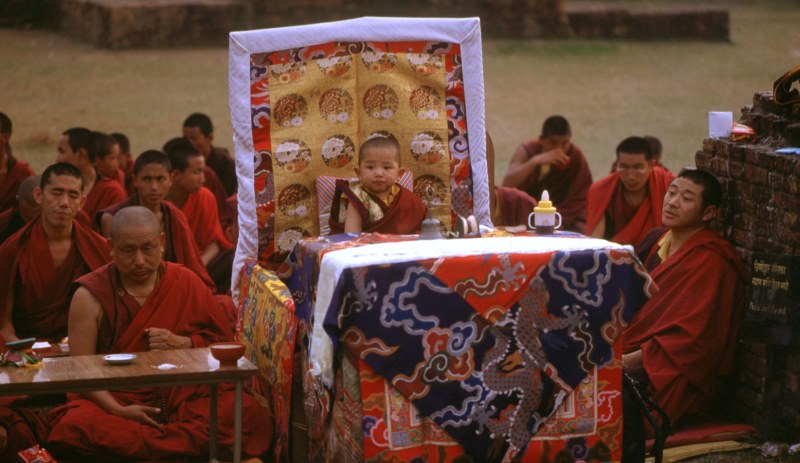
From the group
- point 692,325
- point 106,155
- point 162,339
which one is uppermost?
point 106,155

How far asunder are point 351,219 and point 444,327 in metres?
1.17

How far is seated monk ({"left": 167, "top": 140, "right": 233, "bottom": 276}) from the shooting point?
23.9ft

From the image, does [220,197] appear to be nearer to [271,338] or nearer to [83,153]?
[83,153]

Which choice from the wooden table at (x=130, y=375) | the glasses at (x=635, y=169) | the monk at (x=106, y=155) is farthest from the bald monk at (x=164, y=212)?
the glasses at (x=635, y=169)

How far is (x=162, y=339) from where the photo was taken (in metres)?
4.59

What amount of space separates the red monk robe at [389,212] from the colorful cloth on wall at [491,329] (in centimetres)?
107

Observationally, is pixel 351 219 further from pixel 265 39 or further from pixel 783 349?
pixel 783 349

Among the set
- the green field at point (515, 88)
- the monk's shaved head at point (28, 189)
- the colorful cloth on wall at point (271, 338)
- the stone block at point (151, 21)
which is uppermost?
the stone block at point (151, 21)

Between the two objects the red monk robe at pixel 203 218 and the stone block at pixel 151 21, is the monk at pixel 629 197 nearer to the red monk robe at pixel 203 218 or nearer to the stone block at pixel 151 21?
the red monk robe at pixel 203 218

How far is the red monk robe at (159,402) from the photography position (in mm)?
4438

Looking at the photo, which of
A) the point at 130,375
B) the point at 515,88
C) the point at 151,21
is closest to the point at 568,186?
the point at 130,375

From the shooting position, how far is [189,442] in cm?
451

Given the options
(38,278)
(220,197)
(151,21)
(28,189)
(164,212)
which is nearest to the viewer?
(38,278)

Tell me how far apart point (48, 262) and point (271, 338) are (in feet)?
4.95
